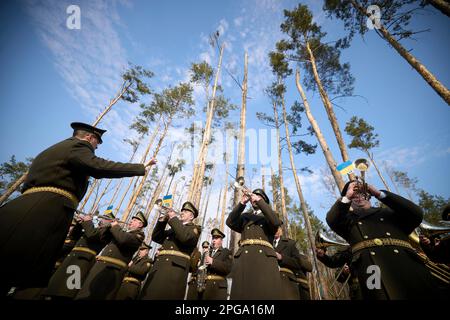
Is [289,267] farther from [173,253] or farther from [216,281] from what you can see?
[173,253]

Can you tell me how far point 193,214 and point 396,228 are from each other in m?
3.83

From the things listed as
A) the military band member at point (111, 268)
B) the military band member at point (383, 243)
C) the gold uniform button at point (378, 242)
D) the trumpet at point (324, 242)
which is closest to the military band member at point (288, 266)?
the trumpet at point (324, 242)

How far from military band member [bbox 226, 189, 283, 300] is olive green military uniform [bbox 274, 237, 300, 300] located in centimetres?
204

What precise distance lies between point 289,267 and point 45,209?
5.03 meters

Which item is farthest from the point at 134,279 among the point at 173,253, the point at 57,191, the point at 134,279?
the point at 57,191

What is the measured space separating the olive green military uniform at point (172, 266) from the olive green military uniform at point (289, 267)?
2.37 m

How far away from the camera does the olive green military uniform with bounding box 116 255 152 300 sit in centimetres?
509

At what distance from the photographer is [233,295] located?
109 inches

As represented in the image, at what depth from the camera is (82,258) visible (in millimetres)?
4672

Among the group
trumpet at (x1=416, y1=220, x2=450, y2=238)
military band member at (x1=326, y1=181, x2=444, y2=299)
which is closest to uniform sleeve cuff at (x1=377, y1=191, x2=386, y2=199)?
military band member at (x1=326, y1=181, x2=444, y2=299)

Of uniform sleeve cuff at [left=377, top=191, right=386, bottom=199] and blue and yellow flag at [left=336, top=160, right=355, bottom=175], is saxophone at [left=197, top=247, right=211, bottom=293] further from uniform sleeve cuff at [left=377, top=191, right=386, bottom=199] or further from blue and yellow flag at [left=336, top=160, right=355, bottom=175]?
uniform sleeve cuff at [left=377, top=191, right=386, bottom=199]

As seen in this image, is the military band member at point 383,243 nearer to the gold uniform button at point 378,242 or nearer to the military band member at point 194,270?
the gold uniform button at point 378,242
